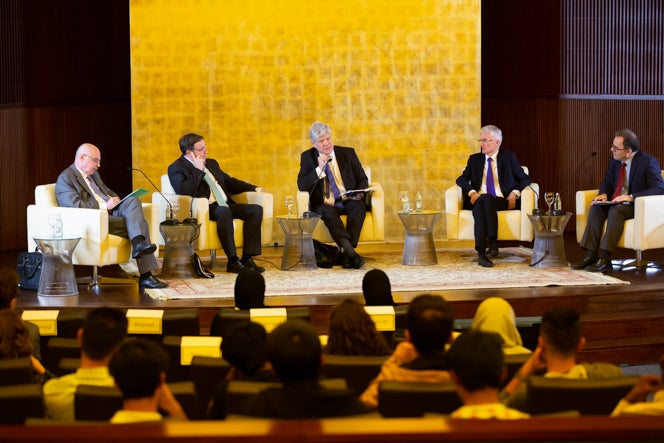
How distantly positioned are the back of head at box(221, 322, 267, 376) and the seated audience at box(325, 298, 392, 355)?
437 millimetres

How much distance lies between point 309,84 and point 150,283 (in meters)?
2.75

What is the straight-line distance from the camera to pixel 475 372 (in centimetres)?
278

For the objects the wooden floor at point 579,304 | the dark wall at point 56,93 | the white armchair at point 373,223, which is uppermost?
the dark wall at point 56,93

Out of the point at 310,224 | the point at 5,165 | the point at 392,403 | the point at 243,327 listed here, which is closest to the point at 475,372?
the point at 392,403

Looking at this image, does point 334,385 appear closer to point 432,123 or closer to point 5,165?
point 432,123

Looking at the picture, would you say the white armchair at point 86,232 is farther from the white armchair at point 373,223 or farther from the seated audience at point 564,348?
the seated audience at point 564,348

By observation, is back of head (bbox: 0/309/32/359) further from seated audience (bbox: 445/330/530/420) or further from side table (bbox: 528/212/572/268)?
side table (bbox: 528/212/572/268)

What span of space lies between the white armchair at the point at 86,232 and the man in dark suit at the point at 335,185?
1.54m

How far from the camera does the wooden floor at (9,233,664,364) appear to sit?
6.72m

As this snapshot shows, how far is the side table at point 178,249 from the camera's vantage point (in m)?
7.79

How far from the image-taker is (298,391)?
2.72 metres

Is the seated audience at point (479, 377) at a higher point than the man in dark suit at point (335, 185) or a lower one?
lower

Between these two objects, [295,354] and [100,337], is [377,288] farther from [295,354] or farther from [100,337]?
[295,354]

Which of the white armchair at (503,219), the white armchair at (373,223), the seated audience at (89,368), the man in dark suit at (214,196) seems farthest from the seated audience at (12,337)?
the white armchair at (503,219)
